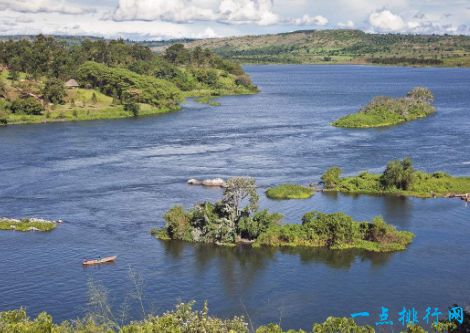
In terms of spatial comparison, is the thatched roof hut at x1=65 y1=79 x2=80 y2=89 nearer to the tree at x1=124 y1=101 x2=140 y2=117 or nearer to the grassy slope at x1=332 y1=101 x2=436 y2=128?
the tree at x1=124 y1=101 x2=140 y2=117

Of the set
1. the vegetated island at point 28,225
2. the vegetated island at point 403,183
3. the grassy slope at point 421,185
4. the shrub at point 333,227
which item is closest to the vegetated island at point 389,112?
the grassy slope at point 421,185

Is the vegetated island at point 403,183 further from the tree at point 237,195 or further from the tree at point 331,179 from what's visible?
the tree at point 237,195

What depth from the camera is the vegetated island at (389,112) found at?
112738 millimetres

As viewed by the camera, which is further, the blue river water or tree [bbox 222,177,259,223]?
tree [bbox 222,177,259,223]

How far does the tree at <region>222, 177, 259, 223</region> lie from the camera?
175 ft

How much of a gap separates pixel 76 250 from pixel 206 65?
148 meters

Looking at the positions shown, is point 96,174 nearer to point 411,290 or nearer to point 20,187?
point 20,187

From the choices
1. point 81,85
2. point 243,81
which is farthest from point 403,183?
point 243,81

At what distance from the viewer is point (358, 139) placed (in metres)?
98.8

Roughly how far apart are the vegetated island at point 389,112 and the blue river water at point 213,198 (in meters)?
4.18

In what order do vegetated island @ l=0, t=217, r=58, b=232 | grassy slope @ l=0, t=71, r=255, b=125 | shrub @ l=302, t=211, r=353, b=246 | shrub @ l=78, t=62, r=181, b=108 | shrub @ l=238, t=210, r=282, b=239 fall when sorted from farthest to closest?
1. shrub @ l=78, t=62, r=181, b=108
2. grassy slope @ l=0, t=71, r=255, b=125
3. vegetated island @ l=0, t=217, r=58, b=232
4. shrub @ l=238, t=210, r=282, b=239
5. shrub @ l=302, t=211, r=353, b=246

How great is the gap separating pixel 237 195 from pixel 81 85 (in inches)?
3716

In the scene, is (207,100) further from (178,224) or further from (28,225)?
(178,224)

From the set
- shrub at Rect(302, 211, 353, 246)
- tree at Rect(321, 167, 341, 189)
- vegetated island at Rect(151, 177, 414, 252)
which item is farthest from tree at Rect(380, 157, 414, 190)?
shrub at Rect(302, 211, 353, 246)
